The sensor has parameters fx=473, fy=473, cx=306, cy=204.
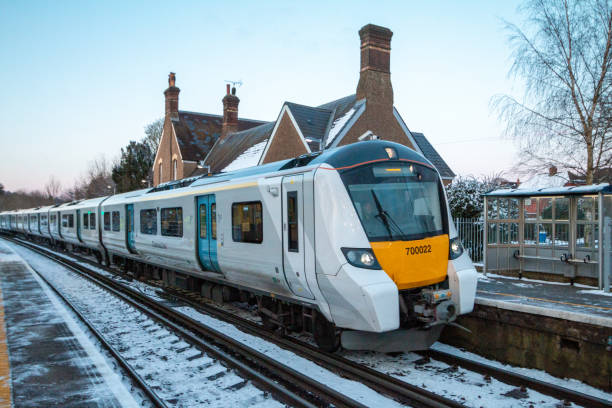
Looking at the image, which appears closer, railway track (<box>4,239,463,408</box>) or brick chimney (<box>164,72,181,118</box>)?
railway track (<box>4,239,463,408</box>)

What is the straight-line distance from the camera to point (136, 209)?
574 inches

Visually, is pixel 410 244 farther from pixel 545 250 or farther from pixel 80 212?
pixel 80 212

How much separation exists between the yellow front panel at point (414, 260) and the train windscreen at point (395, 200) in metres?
0.10

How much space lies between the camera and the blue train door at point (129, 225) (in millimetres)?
15102

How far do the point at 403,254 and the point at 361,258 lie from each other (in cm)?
62

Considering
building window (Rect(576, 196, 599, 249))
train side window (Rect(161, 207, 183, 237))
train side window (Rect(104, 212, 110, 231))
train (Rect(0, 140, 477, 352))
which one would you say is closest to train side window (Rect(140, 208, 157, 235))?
train side window (Rect(161, 207, 183, 237))

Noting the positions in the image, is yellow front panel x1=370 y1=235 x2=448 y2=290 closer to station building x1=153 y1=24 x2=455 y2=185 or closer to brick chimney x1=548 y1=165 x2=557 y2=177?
brick chimney x1=548 y1=165 x2=557 y2=177

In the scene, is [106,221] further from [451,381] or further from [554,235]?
[451,381]

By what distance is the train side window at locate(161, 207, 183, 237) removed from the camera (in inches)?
445

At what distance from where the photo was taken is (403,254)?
620cm

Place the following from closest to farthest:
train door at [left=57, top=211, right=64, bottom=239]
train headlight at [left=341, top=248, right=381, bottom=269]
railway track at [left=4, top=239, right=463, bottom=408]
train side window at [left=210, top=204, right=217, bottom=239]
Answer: railway track at [left=4, top=239, right=463, bottom=408] < train headlight at [left=341, top=248, right=381, bottom=269] < train side window at [left=210, top=204, right=217, bottom=239] < train door at [left=57, top=211, right=64, bottom=239]

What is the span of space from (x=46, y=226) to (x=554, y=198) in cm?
2996

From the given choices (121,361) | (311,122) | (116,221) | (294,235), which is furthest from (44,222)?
(294,235)

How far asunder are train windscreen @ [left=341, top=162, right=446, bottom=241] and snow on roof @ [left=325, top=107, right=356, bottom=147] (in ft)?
50.2
